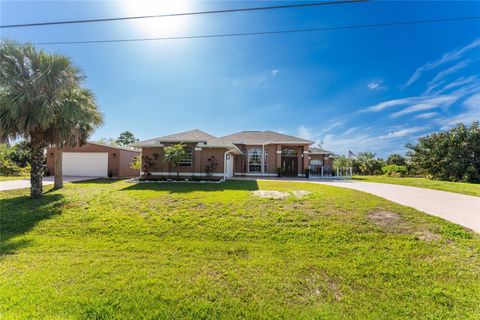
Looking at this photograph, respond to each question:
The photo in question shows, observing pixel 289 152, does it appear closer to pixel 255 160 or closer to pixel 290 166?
pixel 290 166

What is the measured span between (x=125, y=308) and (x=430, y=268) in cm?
585

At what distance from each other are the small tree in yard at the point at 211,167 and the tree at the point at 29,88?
9053 millimetres

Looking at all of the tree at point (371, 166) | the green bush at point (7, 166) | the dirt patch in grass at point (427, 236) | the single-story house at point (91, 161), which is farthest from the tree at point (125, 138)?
the dirt patch in grass at point (427, 236)

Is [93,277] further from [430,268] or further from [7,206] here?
[7,206]

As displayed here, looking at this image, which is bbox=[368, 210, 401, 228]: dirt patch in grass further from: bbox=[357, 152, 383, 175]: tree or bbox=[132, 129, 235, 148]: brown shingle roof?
bbox=[357, 152, 383, 175]: tree

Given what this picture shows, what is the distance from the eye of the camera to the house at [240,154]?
15.6 meters

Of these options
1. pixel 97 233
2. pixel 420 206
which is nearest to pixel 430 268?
pixel 420 206

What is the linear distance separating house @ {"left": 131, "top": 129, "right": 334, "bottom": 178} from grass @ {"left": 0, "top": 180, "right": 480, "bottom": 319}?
8.44 meters

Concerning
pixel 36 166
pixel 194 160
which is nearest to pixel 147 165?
pixel 194 160

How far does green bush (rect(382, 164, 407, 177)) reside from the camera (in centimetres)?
2591

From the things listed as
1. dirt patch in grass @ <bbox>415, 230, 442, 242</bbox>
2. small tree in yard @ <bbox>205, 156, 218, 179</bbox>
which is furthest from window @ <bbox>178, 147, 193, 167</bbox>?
dirt patch in grass @ <bbox>415, 230, 442, 242</bbox>

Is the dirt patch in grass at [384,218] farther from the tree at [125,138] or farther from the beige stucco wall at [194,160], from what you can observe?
the tree at [125,138]

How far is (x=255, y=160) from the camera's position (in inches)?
825

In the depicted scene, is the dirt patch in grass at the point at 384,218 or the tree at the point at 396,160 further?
the tree at the point at 396,160
